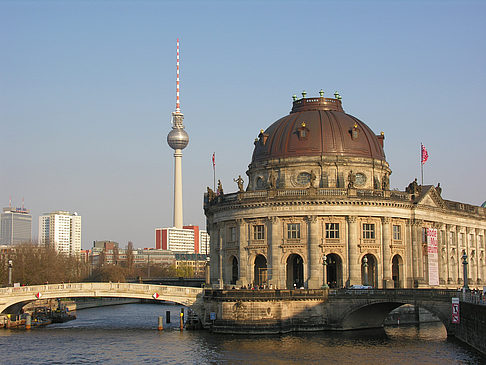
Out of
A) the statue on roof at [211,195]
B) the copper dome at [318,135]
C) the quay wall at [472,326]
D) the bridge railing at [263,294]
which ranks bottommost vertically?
the quay wall at [472,326]

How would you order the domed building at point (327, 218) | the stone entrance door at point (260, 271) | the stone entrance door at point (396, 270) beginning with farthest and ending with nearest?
the stone entrance door at point (396, 270), the stone entrance door at point (260, 271), the domed building at point (327, 218)

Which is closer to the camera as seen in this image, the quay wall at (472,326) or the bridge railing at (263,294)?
the quay wall at (472,326)

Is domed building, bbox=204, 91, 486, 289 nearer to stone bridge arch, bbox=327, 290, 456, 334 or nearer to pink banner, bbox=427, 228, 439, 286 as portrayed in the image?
pink banner, bbox=427, 228, 439, 286

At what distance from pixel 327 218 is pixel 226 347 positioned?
2979 cm

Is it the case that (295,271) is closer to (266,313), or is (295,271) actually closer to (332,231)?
(332,231)

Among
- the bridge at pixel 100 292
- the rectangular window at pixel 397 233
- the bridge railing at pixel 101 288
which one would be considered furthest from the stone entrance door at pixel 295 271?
the bridge railing at pixel 101 288

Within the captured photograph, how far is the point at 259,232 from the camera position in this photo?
332 ft

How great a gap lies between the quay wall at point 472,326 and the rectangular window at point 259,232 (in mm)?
31745

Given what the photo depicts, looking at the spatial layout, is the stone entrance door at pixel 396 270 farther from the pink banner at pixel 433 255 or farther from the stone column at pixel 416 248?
the pink banner at pixel 433 255

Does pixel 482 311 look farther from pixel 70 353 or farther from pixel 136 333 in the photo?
pixel 136 333

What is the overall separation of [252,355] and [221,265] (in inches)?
1533

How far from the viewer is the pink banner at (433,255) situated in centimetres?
10538

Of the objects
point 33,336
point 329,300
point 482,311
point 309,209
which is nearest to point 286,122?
point 309,209

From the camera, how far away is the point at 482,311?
60406 millimetres
